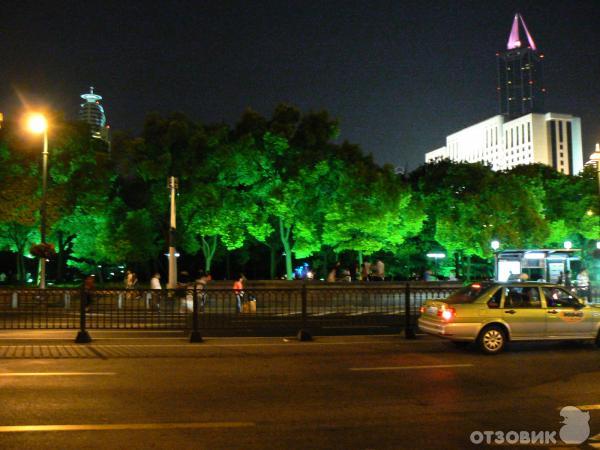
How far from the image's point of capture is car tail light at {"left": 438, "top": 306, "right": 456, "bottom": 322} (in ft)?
44.1

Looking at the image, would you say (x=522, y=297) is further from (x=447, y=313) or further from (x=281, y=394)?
(x=281, y=394)

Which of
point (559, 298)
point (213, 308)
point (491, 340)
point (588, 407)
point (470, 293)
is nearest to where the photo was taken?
point (588, 407)

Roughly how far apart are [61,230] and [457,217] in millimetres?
26346

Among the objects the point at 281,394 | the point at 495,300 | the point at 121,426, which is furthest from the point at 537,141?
the point at 121,426

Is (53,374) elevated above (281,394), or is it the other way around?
(53,374)

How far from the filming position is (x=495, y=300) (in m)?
13.8

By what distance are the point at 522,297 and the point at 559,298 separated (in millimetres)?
1040

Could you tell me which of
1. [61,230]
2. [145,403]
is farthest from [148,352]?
[61,230]

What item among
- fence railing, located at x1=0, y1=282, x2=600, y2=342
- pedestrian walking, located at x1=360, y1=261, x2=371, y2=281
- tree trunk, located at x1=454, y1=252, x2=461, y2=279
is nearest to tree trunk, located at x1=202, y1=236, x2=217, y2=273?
pedestrian walking, located at x1=360, y1=261, x2=371, y2=281

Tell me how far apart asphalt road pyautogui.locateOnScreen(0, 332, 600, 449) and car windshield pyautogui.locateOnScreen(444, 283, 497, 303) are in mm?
1153

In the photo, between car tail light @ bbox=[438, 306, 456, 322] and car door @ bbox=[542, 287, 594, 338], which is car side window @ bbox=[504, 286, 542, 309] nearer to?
car door @ bbox=[542, 287, 594, 338]

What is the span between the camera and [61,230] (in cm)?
4225

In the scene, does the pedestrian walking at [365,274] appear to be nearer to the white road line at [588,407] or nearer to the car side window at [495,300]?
the car side window at [495,300]

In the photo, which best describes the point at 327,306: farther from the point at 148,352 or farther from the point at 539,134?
the point at 539,134
